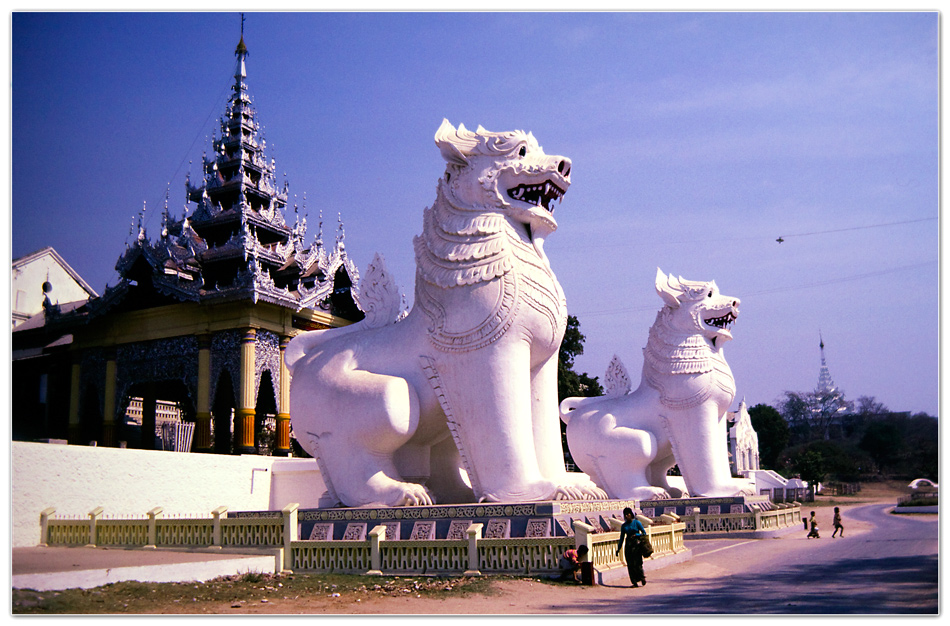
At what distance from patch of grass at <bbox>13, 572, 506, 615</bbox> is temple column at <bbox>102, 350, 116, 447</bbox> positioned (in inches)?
516

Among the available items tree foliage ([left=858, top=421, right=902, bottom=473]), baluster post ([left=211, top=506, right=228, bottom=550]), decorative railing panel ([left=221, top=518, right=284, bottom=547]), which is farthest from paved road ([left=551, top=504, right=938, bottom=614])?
baluster post ([left=211, top=506, right=228, bottom=550])

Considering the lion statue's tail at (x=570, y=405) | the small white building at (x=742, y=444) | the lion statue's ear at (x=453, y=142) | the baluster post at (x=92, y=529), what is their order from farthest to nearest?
1. the small white building at (x=742, y=444)
2. the lion statue's tail at (x=570, y=405)
3. the baluster post at (x=92, y=529)
4. the lion statue's ear at (x=453, y=142)

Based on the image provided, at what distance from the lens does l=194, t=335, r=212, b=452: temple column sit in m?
17.0

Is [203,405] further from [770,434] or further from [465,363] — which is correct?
[770,434]

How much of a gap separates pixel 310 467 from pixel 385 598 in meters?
8.35

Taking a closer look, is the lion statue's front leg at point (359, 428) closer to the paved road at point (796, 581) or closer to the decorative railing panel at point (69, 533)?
the paved road at point (796, 581)

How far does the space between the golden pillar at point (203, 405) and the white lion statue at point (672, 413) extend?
26.8 feet

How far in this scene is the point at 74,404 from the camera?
1848cm

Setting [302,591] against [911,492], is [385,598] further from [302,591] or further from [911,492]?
[911,492]

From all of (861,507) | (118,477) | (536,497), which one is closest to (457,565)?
(536,497)

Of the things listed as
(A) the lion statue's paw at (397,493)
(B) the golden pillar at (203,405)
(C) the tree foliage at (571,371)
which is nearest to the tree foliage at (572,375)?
(C) the tree foliage at (571,371)

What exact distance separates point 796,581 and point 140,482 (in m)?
8.18

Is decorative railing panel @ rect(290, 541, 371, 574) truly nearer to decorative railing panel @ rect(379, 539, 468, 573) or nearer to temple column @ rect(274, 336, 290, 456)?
decorative railing panel @ rect(379, 539, 468, 573)

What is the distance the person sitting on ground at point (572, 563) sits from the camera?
19.2 ft
